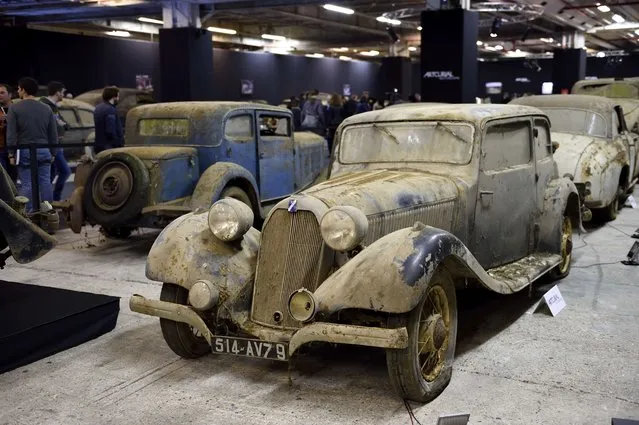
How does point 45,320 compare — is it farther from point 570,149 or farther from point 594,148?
point 594,148

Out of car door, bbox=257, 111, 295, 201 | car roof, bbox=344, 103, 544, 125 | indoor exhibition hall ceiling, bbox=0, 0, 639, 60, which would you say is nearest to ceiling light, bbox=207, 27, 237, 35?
indoor exhibition hall ceiling, bbox=0, 0, 639, 60

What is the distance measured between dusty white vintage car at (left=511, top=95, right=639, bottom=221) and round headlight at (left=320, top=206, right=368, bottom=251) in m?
5.10

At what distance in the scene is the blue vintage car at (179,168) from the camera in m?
7.50

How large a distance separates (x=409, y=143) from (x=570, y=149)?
428 centimetres

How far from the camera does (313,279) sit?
4.13 m

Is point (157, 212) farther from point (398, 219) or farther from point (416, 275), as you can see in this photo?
point (416, 275)

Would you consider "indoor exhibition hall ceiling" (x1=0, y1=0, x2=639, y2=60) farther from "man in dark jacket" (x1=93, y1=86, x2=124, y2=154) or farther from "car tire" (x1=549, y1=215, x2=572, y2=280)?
"car tire" (x1=549, y1=215, x2=572, y2=280)

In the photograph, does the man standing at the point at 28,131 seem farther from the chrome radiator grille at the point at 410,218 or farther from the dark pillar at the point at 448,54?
the dark pillar at the point at 448,54

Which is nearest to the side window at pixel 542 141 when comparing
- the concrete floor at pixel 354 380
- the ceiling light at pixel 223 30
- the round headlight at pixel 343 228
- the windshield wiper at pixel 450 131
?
Result: the windshield wiper at pixel 450 131

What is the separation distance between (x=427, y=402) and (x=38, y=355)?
8.43 ft

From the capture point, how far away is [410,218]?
4.59 meters

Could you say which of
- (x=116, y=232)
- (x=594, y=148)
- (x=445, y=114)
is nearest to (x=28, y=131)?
(x=116, y=232)

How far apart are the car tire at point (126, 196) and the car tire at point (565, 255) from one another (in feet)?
13.6

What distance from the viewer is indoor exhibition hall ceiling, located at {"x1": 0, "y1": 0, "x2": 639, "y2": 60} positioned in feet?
51.9
